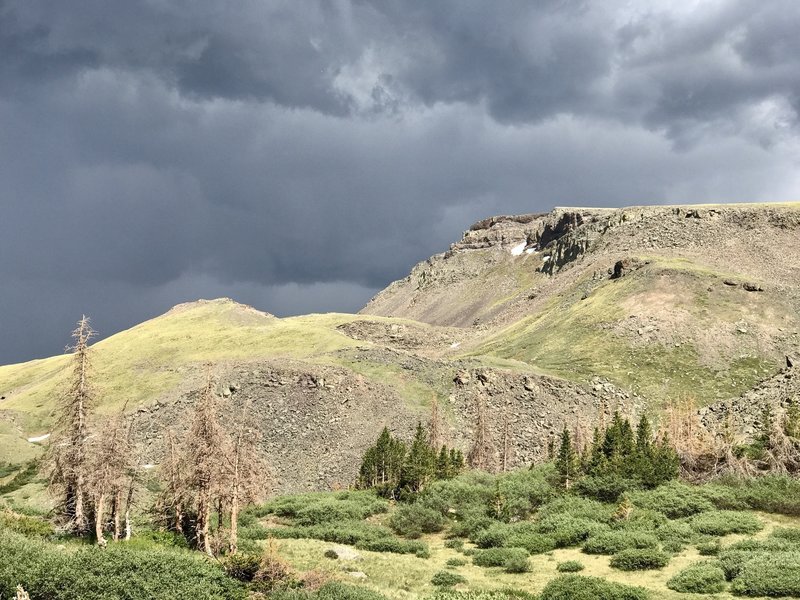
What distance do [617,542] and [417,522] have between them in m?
13.9

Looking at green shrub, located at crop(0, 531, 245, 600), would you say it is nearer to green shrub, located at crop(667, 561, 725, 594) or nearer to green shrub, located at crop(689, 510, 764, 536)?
green shrub, located at crop(667, 561, 725, 594)

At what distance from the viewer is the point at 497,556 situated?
3209 centimetres

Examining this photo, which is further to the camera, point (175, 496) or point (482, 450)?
point (482, 450)

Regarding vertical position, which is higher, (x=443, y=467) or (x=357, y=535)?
(x=443, y=467)

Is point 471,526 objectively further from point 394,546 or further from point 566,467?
point 566,467

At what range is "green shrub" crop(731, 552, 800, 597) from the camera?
23609 mm

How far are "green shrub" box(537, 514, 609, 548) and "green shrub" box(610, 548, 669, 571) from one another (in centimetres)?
465

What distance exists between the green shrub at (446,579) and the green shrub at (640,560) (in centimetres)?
753

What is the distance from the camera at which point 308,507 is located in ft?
150

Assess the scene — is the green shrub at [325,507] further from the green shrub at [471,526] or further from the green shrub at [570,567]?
the green shrub at [570,567]

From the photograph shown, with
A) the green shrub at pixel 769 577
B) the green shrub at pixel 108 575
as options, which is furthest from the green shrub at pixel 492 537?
the green shrub at pixel 108 575

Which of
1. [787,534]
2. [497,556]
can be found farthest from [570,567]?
[787,534]

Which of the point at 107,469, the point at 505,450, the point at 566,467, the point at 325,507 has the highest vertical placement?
the point at 107,469

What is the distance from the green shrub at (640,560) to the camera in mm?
29312
